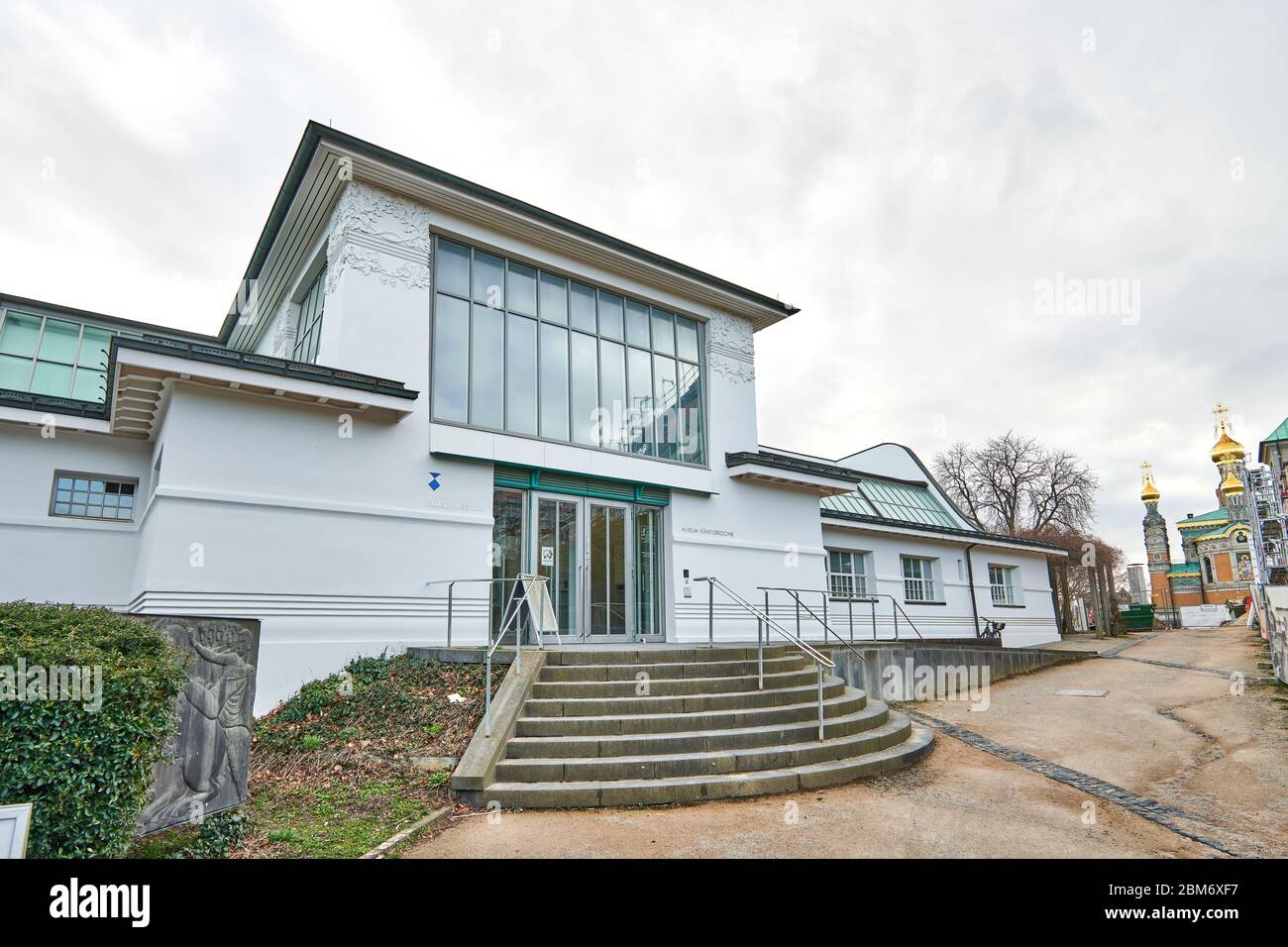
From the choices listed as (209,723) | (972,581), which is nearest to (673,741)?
(209,723)

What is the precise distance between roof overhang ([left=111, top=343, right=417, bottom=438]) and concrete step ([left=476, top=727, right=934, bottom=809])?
5.84 meters

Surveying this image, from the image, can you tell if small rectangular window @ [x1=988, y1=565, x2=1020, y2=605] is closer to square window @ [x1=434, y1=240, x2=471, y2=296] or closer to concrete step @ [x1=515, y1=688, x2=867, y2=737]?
concrete step @ [x1=515, y1=688, x2=867, y2=737]

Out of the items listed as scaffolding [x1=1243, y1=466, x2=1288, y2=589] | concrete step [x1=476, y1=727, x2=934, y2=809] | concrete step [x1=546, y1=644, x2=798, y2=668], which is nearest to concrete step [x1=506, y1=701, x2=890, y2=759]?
concrete step [x1=476, y1=727, x2=934, y2=809]

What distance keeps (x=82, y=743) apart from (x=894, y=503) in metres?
20.9

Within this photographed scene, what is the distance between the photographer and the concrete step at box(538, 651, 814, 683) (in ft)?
26.4

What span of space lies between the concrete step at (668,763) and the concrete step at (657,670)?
1427 mm

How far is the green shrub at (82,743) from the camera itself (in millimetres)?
3256

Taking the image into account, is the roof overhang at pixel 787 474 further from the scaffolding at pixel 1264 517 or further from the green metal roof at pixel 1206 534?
the green metal roof at pixel 1206 534

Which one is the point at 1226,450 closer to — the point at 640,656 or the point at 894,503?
the point at 894,503

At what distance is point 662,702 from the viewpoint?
7.72m

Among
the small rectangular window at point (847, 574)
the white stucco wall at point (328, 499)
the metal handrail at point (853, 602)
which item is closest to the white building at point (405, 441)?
the white stucco wall at point (328, 499)
